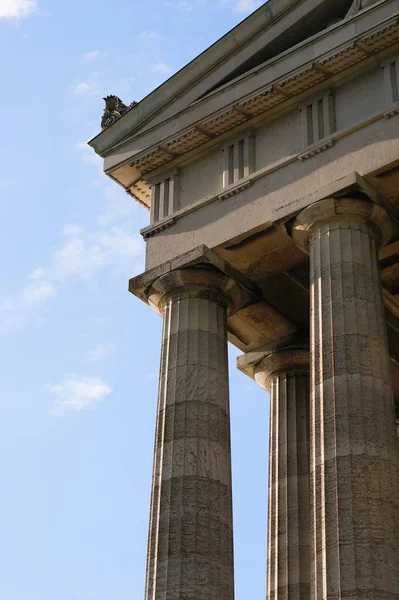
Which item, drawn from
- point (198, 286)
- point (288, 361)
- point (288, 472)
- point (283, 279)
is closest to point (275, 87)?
point (283, 279)

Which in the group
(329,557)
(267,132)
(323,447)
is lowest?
(329,557)

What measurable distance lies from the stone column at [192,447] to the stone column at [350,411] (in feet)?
11.8

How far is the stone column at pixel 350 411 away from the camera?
1174 inches

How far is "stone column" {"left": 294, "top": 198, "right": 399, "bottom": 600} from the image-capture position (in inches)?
1174

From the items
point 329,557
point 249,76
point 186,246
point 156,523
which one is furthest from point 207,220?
point 329,557

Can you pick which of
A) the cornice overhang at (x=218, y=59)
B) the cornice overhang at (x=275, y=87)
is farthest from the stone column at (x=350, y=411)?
the cornice overhang at (x=218, y=59)

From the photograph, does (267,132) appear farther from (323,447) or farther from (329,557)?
(329,557)

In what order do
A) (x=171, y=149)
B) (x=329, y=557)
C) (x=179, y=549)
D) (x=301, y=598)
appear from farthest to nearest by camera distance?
(x=171, y=149) → (x=301, y=598) → (x=179, y=549) → (x=329, y=557)

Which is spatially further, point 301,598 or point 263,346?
point 263,346

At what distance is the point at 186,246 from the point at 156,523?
8.88 m

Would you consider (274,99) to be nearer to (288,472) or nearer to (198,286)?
(198,286)

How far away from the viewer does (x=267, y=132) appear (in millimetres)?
39250

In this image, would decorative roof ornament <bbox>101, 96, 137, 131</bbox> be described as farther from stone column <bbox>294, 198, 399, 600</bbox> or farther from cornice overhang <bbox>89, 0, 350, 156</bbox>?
stone column <bbox>294, 198, 399, 600</bbox>

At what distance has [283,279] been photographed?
40.9 m
